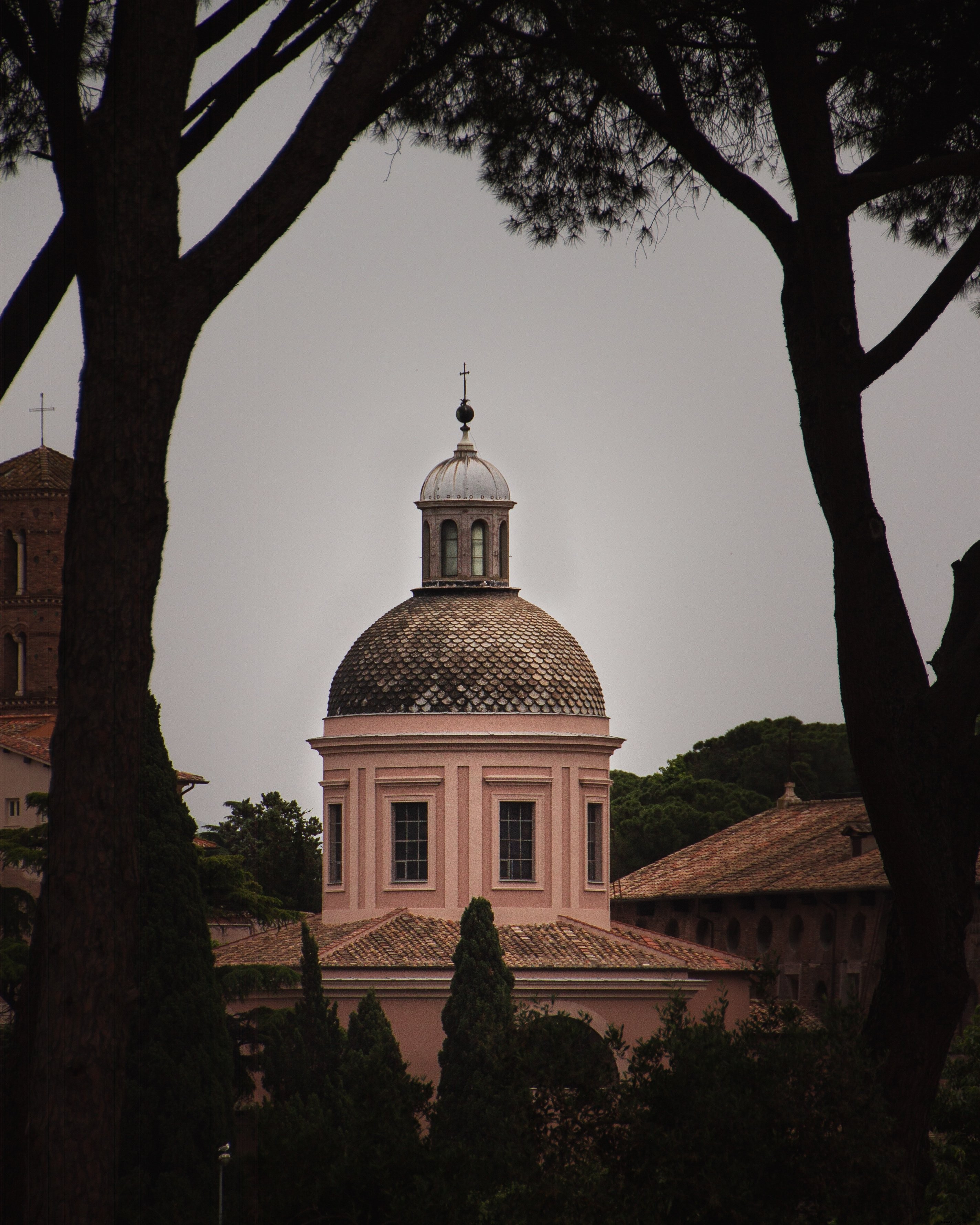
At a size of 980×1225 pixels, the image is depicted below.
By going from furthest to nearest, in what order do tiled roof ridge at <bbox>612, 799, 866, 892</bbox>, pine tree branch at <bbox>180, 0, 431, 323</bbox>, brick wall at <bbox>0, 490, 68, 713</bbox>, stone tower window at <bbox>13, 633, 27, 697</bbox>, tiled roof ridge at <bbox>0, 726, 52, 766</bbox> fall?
stone tower window at <bbox>13, 633, 27, 697</bbox> < brick wall at <bbox>0, 490, 68, 713</bbox> < tiled roof ridge at <bbox>612, 799, 866, 892</bbox> < tiled roof ridge at <bbox>0, 726, 52, 766</bbox> < pine tree branch at <bbox>180, 0, 431, 323</bbox>

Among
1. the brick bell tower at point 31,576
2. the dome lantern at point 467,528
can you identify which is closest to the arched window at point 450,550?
the dome lantern at point 467,528

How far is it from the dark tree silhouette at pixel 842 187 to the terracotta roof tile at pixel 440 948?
24703 millimetres

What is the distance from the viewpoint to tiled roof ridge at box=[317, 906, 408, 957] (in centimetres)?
3684

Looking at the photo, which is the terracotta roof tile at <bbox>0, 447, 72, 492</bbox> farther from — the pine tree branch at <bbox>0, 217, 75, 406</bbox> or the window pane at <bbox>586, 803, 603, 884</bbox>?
the pine tree branch at <bbox>0, 217, 75, 406</bbox>

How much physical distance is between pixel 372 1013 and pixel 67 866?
26315mm

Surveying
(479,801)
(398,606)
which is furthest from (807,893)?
(398,606)

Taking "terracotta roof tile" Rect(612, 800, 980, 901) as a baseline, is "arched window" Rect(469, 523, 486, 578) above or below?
above

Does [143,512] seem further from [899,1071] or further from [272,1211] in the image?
[899,1071]

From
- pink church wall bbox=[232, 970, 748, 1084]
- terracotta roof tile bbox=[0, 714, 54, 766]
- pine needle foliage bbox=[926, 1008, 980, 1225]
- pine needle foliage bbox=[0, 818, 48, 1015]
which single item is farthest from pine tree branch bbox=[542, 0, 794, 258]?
terracotta roof tile bbox=[0, 714, 54, 766]

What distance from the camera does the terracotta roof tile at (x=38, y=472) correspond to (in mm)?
61781

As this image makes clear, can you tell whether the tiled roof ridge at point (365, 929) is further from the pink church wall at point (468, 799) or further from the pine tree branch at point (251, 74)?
the pine tree branch at point (251, 74)

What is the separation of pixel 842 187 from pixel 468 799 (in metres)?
30.2

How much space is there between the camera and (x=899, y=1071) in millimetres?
9055

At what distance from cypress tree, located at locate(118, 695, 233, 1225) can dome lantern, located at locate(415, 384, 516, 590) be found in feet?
50.0
